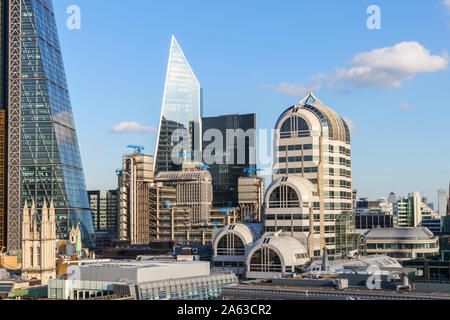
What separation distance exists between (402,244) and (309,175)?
49194mm

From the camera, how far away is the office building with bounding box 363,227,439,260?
173750 mm

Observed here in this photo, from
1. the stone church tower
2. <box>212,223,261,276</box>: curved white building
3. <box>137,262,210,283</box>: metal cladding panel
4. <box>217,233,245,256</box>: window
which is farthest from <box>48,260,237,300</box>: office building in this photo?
<box>217,233,245,256</box>: window

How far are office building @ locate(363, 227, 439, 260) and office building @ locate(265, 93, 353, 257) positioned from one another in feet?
110

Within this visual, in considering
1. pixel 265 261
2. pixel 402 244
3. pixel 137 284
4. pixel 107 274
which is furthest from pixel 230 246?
pixel 402 244

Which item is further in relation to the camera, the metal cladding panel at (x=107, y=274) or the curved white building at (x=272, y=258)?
the curved white building at (x=272, y=258)

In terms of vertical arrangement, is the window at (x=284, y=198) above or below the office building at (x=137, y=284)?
above

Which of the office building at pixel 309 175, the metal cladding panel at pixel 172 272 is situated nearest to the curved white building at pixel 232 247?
the office building at pixel 309 175

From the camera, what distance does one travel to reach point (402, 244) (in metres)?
175

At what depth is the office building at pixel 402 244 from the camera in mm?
173750

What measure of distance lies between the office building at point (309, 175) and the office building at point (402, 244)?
1326 inches

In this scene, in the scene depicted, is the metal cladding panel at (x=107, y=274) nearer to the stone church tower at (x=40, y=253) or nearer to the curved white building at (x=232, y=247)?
the stone church tower at (x=40, y=253)

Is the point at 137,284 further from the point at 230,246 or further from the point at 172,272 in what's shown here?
the point at 230,246

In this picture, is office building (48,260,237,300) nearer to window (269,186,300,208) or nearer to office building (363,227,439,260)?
window (269,186,300,208)
